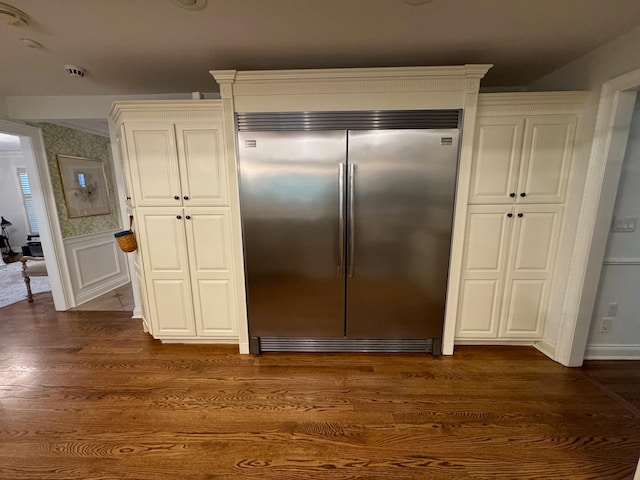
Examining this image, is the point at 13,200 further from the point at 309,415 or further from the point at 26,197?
the point at 309,415

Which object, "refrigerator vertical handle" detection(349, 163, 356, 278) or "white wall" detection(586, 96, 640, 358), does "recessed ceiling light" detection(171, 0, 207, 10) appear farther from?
"white wall" detection(586, 96, 640, 358)

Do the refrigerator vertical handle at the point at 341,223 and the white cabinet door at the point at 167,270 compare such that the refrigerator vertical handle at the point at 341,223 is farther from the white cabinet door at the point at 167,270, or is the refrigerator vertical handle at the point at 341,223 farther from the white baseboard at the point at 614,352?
the white baseboard at the point at 614,352

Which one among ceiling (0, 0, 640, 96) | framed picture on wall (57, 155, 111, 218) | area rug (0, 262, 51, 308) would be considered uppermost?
ceiling (0, 0, 640, 96)

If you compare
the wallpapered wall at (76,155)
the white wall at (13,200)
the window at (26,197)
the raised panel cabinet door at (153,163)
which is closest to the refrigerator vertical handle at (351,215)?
the raised panel cabinet door at (153,163)

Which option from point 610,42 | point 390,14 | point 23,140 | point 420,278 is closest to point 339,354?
point 420,278

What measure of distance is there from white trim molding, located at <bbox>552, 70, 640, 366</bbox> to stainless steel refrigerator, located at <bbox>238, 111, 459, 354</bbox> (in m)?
0.93

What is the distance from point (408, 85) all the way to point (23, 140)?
155 inches

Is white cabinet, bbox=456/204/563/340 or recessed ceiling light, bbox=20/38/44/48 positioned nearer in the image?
recessed ceiling light, bbox=20/38/44/48

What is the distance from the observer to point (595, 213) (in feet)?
6.07

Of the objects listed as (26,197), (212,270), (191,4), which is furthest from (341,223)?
(26,197)

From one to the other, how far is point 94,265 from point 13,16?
3095 mm

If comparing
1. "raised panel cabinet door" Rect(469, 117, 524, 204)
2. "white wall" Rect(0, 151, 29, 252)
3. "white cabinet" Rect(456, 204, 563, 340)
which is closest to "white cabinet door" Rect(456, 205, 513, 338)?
"white cabinet" Rect(456, 204, 563, 340)

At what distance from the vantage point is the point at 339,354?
90.4 inches

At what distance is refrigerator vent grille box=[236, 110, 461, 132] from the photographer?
190 centimetres
